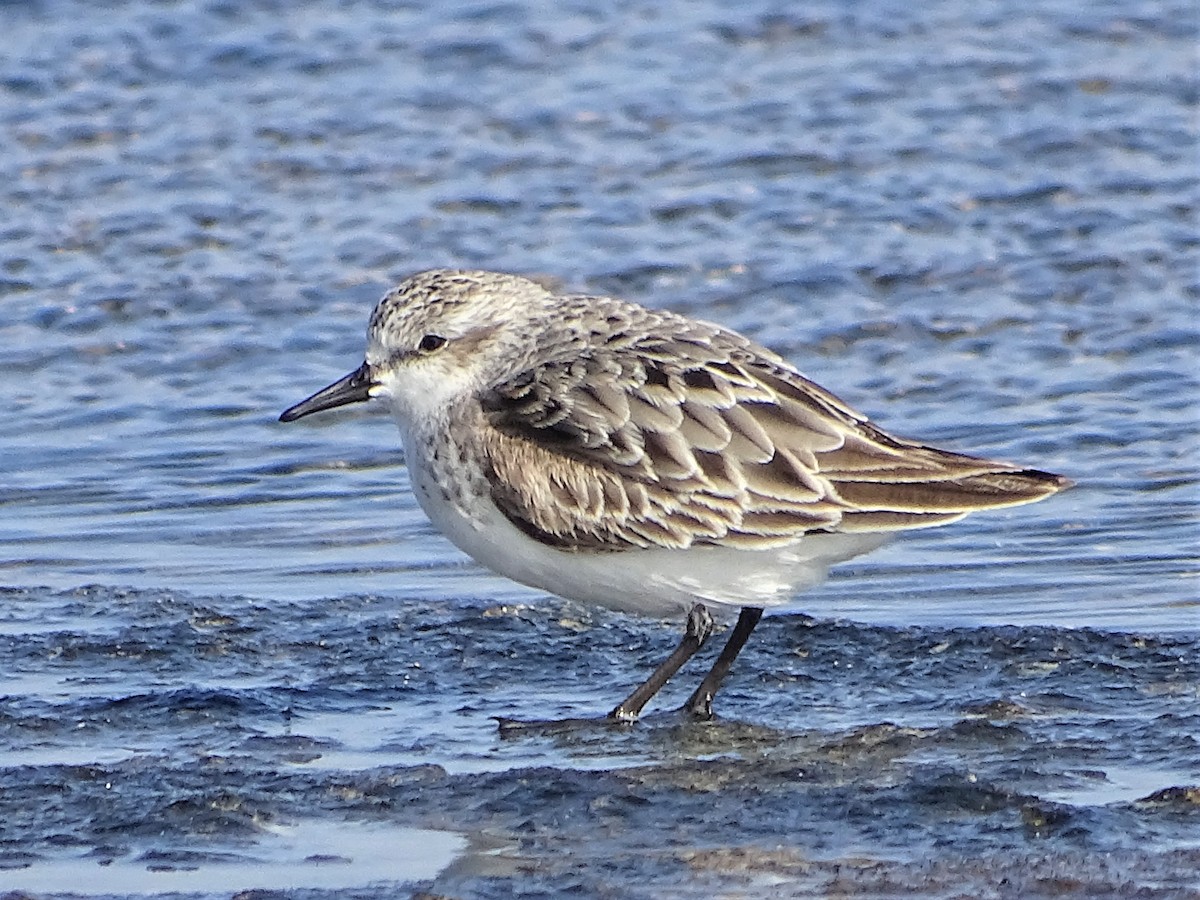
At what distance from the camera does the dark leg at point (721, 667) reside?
6496 mm

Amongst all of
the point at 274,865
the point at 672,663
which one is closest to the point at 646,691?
the point at 672,663

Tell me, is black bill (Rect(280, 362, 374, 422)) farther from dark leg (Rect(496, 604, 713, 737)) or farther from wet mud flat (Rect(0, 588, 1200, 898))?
dark leg (Rect(496, 604, 713, 737))

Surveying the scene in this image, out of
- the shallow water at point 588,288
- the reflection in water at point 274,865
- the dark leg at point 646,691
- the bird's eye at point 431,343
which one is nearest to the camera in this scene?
the reflection in water at point 274,865

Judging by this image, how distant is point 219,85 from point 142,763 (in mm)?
7988

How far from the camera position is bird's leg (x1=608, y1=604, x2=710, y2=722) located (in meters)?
6.44

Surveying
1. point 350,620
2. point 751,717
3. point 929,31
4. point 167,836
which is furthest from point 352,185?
point 167,836

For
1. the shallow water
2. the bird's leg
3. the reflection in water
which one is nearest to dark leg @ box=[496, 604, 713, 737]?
the bird's leg

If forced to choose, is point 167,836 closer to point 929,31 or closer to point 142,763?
point 142,763

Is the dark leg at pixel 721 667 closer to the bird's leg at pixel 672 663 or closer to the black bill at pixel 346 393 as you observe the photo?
the bird's leg at pixel 672 663

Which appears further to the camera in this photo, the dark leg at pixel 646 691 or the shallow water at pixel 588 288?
the dark leg at pixel 646 691

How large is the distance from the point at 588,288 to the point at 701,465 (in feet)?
13.7

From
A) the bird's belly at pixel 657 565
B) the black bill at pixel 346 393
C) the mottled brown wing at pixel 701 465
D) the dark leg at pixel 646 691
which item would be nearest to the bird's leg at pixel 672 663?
the dark leg at pixel 646 691

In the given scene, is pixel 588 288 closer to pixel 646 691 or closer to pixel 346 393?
pixel 346 393

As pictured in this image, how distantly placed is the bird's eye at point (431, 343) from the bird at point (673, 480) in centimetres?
12
